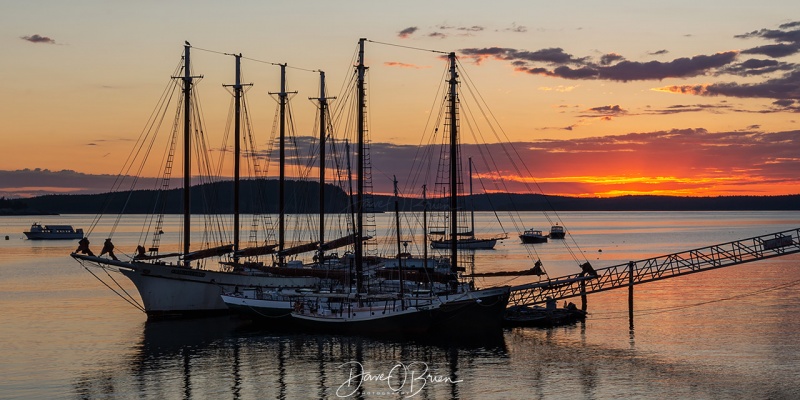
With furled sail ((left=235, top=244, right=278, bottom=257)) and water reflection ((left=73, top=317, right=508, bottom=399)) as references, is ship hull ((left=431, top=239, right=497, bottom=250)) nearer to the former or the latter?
furled sail ((left=235, top=244, right=278, bottom=257))

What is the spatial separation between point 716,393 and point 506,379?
34.5 ft

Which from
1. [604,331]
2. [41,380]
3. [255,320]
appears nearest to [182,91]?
[255,320]

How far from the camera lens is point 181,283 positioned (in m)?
68.0

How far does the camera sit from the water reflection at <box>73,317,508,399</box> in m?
43.8

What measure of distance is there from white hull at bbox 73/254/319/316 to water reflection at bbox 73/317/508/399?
573cm

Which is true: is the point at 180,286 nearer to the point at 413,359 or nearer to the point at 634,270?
the point at 413,359

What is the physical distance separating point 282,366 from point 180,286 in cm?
2152

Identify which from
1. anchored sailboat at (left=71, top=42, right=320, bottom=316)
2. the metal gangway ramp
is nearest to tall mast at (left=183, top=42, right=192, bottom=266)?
anchored sailboat at (left=71, top=42, right=320, bottom=316)

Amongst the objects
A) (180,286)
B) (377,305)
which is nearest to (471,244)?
(180,286)

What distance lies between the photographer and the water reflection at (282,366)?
43844mm

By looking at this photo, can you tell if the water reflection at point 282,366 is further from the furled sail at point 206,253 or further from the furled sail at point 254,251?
the furled sail at point 254,251

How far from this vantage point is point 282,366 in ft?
162

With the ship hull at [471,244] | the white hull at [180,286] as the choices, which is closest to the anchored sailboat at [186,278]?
the white hull at [180,286]

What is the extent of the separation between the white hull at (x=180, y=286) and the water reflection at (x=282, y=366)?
5.73 metres
